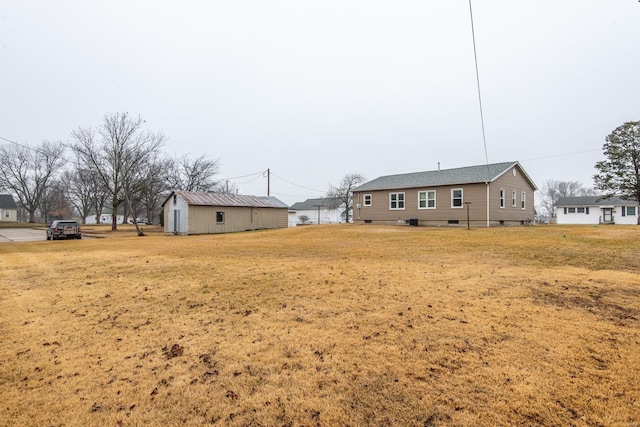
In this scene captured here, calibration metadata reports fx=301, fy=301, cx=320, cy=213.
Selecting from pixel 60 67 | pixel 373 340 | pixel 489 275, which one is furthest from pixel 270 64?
pixel 373 340

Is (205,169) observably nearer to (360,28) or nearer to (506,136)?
(360,28)

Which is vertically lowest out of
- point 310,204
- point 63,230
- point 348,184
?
point 63,230

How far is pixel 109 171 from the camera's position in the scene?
3209cm

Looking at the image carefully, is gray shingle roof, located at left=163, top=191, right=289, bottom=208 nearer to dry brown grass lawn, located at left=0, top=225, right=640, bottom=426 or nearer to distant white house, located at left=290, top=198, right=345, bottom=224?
dry brown grass lawn, located at left=0, top=225, right=640, bottom=426

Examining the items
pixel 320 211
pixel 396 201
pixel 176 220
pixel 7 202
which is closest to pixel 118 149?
pixel 176 220

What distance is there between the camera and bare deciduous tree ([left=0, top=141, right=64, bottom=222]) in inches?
1922

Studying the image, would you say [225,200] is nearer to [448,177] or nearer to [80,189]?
[448,177]

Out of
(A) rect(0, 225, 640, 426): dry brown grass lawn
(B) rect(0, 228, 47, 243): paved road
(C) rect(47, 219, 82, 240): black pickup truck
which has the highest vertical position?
(C) rect(47, 219, 82, 240): black pickup truck

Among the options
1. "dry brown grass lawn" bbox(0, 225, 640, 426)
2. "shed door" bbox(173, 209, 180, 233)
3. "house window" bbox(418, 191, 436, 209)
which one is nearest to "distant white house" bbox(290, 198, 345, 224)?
→ "house window" bbox(418, 191, 436, 209)

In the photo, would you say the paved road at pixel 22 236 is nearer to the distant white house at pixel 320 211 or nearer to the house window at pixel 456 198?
the house window at pixel 456 198

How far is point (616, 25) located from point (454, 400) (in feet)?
34.4

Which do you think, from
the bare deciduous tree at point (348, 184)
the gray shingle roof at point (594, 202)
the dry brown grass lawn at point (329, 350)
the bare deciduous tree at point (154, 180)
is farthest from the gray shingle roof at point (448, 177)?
the bare deciduous tree at point (154, 180)

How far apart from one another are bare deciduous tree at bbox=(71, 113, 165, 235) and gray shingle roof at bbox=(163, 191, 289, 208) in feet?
26.8

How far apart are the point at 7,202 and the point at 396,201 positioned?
7811 cm
